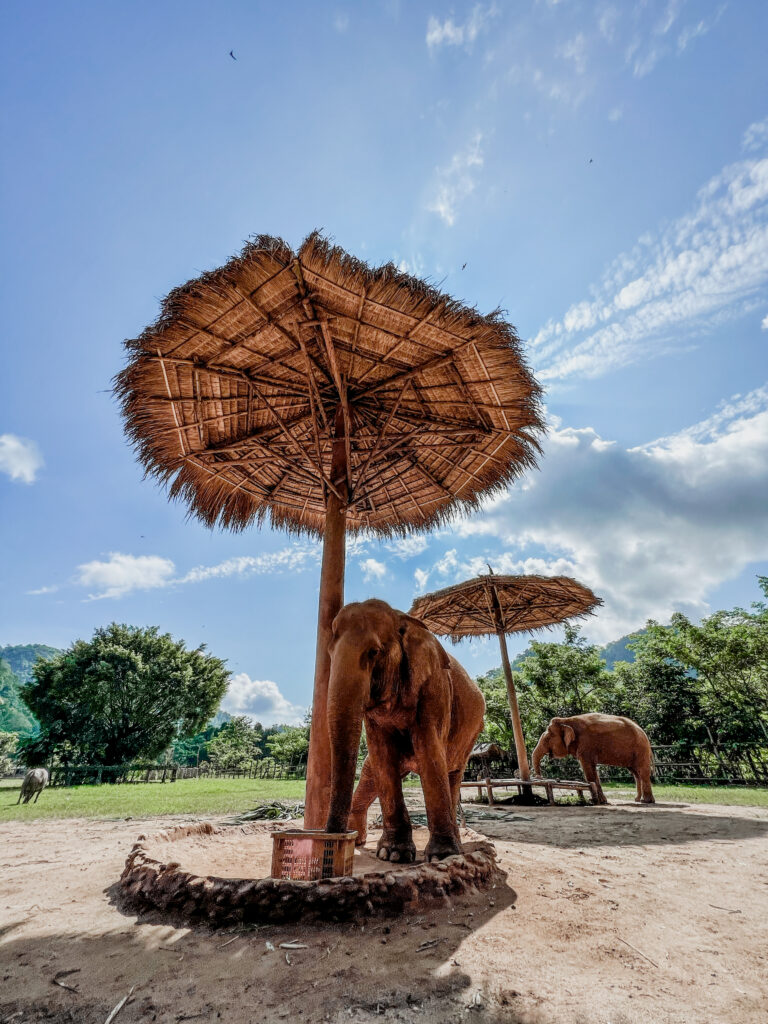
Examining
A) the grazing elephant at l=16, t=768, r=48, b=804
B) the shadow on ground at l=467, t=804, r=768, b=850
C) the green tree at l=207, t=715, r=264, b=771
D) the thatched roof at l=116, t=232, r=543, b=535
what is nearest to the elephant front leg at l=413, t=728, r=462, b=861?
the shadow on ground at l=467, t=804, r=768, b=850

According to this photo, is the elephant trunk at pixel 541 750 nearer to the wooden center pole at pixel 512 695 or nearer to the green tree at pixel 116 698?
the wooden center pole at pixel 512 695

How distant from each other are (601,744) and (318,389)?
12.0 metres

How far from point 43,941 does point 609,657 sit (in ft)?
628

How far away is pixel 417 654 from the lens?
4.98 m

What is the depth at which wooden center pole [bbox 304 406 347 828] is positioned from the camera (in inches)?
207

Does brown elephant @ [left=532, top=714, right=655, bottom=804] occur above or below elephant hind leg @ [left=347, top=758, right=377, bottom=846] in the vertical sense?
above

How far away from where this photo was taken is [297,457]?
815 cm

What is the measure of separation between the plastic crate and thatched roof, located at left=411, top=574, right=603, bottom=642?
32.7ft

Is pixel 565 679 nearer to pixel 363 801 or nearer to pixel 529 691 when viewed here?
pixel 529 691

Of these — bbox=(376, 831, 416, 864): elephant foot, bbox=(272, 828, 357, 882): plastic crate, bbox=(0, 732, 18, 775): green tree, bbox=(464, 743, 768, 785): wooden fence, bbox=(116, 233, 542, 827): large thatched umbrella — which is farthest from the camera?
bbox=(0, 732, 18, 775): green tree

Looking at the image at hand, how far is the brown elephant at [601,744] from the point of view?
12.4 meters

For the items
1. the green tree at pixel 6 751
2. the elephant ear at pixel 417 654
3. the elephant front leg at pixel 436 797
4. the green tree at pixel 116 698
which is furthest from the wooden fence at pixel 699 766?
the green tree at pixel 6 751

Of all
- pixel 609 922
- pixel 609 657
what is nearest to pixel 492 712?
pixel 609 922

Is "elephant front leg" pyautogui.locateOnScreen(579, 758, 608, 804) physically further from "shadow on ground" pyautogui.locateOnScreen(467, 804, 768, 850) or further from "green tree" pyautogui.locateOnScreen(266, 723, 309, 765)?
"green tree" pyautogui.locateOnScreen(266, 723, 309, 765)
